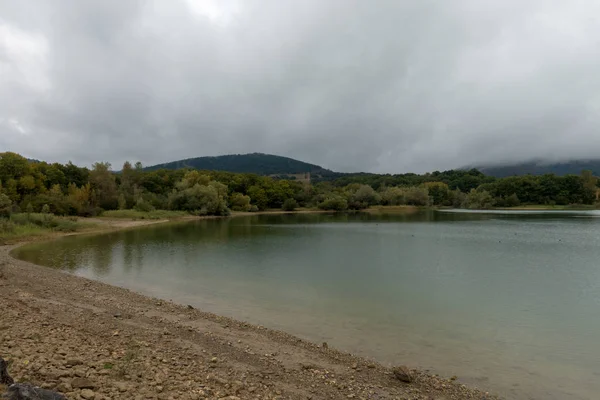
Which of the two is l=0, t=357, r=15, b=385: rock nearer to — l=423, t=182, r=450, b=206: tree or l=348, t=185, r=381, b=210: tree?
l=348, t=185, r=381, b=210: tree

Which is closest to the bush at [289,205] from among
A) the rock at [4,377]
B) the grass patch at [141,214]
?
the grass patch at [141,214]

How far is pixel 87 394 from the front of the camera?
561 cm

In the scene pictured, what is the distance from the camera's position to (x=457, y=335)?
1216 centimetres

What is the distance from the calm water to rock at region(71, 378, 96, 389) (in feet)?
22.0

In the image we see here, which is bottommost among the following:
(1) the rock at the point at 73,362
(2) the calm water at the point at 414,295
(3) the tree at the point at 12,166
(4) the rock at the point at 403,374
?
(2) the calm water at the point at 414,295

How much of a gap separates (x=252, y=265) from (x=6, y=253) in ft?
56.3

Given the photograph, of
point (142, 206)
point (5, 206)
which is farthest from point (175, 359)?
point (142, 206)

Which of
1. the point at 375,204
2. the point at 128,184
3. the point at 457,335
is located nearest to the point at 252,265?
the point at 457,335

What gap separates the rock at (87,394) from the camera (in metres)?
5.54

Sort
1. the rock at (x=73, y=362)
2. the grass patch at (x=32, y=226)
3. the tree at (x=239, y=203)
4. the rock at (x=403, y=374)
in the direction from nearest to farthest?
the rock at (x=73, y=362), the rock at (x=403, y=374), the grass patch at (x=32, y=226), the tree at (x=239, y=203)

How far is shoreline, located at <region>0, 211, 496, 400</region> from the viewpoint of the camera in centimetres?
646

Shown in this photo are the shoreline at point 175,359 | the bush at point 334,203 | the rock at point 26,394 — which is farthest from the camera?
the bush at point 334,203

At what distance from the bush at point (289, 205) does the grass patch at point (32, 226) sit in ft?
228

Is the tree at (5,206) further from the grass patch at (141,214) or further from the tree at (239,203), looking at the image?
the tree at (239,203)
